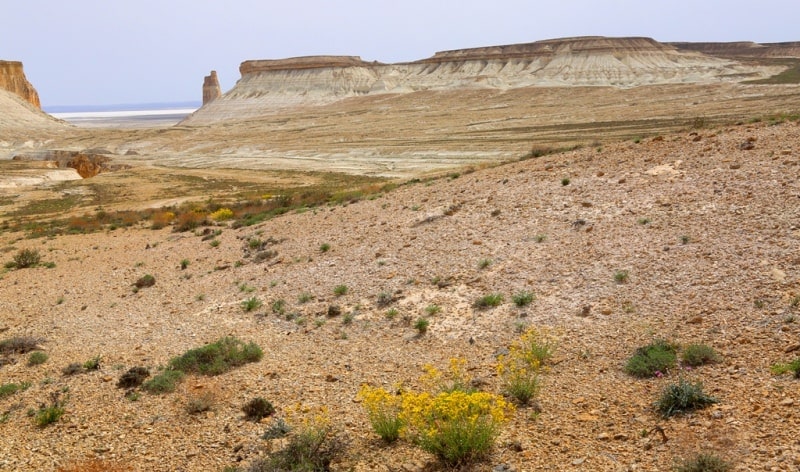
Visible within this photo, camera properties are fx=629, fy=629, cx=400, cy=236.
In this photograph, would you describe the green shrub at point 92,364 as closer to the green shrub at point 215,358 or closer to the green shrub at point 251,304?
the green shrub at point 215,358

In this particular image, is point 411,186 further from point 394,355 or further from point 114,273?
point 394,355

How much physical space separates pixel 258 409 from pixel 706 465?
16.2ft

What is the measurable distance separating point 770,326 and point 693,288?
1.43m

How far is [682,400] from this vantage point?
6.35 m

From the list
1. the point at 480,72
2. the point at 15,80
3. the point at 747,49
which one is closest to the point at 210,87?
the point at 15,80

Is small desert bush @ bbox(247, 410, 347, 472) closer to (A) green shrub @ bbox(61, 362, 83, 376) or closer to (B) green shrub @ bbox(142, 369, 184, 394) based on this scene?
(B) green shrub @ bbox(142, 369, 184, 394)

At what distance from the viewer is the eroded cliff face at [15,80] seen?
111 m

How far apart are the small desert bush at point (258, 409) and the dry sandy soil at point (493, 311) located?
221 mm

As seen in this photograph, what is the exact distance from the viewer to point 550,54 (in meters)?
115

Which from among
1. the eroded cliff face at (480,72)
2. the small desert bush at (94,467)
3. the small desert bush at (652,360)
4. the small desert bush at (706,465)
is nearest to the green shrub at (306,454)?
the small desert bush at (94,467)

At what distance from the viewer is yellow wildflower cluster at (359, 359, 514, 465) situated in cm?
612

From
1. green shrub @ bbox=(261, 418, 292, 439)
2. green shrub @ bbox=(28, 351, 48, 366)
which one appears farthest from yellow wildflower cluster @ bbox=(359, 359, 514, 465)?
green shrub @ bbox=(28, 351, 48, 366)

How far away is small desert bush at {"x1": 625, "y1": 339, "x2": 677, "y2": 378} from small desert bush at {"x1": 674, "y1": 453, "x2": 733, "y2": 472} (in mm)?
1760

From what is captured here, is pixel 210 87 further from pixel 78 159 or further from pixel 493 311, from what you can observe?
pixel 493 311
